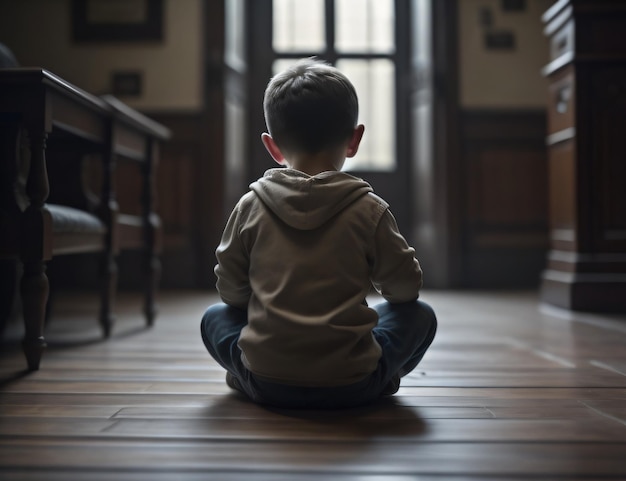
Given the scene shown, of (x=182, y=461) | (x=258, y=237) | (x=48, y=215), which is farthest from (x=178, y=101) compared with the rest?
(x=182, y=461)

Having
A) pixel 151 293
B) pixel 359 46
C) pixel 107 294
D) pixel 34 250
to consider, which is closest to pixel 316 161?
pixel 34 250

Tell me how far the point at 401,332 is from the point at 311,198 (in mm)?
326

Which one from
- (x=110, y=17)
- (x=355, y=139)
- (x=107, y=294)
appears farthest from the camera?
(x=110, y=17)

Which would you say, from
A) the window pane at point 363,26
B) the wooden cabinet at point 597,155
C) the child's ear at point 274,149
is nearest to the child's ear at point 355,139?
the child's ear at point 274,149

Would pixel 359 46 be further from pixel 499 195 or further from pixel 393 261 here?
pixel 393 261

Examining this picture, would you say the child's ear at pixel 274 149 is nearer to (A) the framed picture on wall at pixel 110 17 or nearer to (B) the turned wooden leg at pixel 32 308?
(B) the turned wooden leg at pixel 32 308

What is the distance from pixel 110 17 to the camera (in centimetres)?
428

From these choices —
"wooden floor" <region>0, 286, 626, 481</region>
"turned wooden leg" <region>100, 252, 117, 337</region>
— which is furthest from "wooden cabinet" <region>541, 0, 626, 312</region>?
"turned wooden leg" <region>100, 252, 117, 337</region>

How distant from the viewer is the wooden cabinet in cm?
293

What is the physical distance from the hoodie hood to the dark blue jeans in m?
0.26

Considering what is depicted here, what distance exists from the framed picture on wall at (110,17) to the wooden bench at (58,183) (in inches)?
77.0

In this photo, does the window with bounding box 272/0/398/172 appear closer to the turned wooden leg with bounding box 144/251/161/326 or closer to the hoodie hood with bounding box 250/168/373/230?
the turned wooden leg with bounding box 144/251/161/326

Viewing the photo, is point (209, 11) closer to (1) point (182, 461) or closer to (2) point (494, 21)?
(2) point (494, 21)

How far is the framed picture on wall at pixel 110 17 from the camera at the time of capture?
14.0 ft
